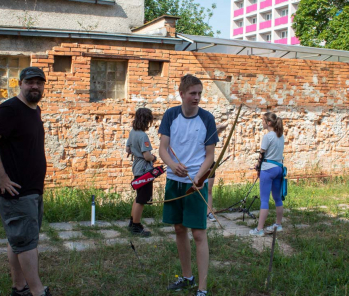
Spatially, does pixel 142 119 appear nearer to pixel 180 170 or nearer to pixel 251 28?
pixel 180 170

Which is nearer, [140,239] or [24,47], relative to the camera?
[140,239]

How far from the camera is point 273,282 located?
4160 mm

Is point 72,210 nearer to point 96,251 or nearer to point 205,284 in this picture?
point 96,251

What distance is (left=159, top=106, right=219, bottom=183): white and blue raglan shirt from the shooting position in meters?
3.72

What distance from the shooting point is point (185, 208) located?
3.71 m

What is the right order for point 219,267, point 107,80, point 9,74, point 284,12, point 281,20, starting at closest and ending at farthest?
point 219,267 < point 9,74 < point 107,80 < point 281,20 < point 284,12

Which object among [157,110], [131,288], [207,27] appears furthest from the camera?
[207,27]

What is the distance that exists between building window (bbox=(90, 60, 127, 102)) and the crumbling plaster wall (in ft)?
5.76

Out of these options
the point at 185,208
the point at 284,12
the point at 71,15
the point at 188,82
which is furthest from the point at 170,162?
the point at 284,12

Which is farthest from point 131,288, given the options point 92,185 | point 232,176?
point 232,176

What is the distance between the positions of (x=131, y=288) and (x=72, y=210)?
306 centimetres

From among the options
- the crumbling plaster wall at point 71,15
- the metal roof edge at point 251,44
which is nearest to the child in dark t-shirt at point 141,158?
the metal roof edge at point 251,44

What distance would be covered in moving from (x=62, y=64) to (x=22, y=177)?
5858mm

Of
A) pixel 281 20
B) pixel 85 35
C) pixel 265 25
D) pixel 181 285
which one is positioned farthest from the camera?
pixel 265 25
